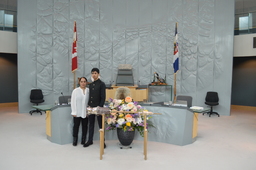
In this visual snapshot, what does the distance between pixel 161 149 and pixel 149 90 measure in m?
4.54

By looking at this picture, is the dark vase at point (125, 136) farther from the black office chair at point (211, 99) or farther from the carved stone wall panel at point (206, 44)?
the carved stone wall panel at point (206, 44)

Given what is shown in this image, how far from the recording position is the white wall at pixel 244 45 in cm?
805

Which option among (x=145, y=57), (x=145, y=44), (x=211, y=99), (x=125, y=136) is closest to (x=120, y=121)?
(x=125, y=136)

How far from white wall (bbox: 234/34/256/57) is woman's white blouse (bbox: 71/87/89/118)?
646 cm

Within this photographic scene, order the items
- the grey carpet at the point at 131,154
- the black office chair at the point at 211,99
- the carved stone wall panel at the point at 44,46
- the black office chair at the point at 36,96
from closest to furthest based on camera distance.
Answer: the grey carpet at the point at 131,154 < the black office chair at the point at 211,99 < the black office chair at the point at 36,96 < the carved stone wall panel at the point at 44,46

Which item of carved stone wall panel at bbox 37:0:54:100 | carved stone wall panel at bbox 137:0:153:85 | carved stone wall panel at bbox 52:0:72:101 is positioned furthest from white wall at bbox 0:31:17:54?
carved stone wall panel at bbox 137:0:153:85

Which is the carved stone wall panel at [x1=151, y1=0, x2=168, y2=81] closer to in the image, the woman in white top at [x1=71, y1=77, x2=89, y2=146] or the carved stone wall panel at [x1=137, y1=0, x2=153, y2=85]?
the carved stone wall panel at [x1=137, y1=0, x2=153, y2=85]

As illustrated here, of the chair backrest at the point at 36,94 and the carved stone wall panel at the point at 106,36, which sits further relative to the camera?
the carved stone wall panel at the point at 106,36

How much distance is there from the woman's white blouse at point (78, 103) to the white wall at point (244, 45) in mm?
6459

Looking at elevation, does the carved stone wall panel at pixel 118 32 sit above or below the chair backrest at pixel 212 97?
above

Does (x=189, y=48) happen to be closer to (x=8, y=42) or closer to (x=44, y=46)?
(x=44, y=46)

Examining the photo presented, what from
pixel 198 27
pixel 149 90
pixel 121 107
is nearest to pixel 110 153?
pixel 121 107

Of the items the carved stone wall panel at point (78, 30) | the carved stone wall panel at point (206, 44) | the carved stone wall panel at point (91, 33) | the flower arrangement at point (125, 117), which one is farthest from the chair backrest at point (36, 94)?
the carved stone wall panel at point (206, 44)

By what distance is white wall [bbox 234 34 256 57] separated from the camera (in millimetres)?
8055
